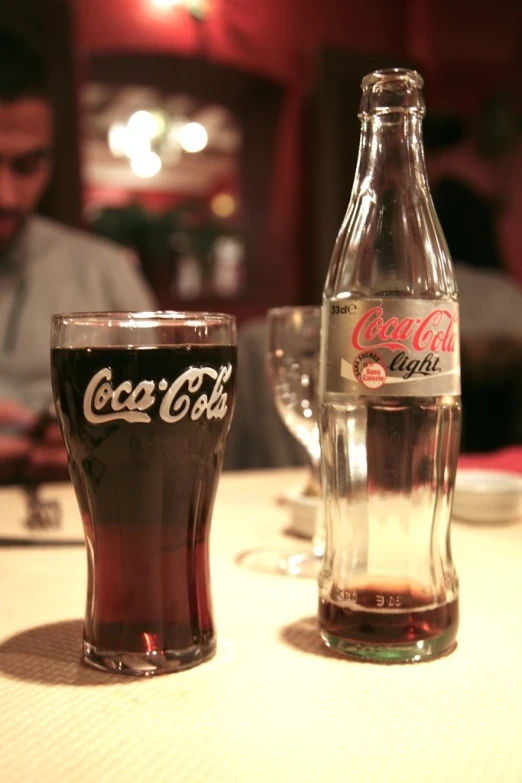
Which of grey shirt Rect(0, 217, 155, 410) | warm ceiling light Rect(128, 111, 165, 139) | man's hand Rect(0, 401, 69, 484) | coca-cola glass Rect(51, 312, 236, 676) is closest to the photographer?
coca-cola glass Rect(51, 312, 236, 676)

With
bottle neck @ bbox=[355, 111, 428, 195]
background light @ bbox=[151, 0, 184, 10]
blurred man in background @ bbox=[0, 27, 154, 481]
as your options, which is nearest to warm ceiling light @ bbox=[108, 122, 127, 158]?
background light @ bbox=[151, 0, 184, 10]

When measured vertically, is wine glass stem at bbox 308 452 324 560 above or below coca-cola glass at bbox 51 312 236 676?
below

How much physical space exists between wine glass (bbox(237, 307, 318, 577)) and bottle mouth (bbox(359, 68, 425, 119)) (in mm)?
267

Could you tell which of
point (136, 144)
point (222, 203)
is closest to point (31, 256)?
point (136, 144)

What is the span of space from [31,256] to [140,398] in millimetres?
2176

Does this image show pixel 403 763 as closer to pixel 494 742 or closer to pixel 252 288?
pixel 494 742

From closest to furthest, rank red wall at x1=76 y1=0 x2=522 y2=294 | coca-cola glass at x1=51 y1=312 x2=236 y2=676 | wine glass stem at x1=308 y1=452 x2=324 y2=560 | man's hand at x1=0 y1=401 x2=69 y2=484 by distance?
coca-cola glass at x1=51 y1=312 x2=236 y2=676 → wine glass stem at x1=308 y1=452 x2=324 y2=560 → man's hand at x1=0 y1=401 x2=69 y2=484 → red wall at x1=76 y1=0 x2=522 y2=294

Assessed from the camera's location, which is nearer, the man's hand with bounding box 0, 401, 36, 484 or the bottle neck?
the bottle neck

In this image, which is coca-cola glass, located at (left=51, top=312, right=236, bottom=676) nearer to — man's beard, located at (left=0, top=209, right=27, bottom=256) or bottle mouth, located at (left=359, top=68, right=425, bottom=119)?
bottle mouth, located at (left=359, top=68, right=425, bottom=119)

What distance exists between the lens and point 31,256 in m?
2.51

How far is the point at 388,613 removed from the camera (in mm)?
501

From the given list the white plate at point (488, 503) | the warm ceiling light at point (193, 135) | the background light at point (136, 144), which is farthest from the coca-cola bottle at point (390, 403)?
the warm ceiling light at point (193, 135)

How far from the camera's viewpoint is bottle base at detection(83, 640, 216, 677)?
19.0 inches

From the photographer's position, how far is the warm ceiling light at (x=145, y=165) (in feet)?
20.9
